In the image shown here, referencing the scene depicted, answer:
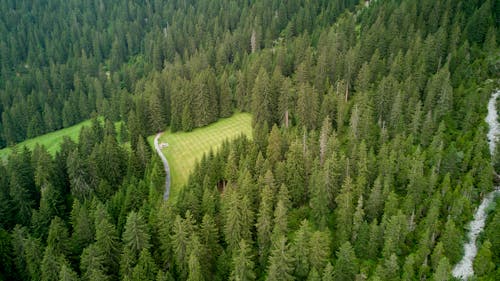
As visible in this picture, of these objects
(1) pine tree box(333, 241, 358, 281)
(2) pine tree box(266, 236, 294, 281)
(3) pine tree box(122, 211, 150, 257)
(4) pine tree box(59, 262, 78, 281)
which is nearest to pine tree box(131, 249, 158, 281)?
(3) pine tree box(122, 211, 150, 257)

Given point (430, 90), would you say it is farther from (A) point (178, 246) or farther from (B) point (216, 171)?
(A) point (178, 246)

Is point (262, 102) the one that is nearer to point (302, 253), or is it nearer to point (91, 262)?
point (302, 253)

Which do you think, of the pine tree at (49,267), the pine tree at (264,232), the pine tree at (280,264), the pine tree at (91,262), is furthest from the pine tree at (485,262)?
the pine tree at (49,267)

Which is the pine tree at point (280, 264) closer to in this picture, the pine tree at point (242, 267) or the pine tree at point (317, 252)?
the pine tree at point (242, 267)

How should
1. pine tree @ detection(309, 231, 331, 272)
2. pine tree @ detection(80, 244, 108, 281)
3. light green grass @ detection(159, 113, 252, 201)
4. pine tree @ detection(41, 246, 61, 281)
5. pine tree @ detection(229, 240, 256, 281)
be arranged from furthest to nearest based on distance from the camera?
light green grass @ detection(159, 113, 252, 201)
pine tree @ detection(41, 246, 61, 281)
pine tree @ detection(80, 244, 108, 281)
pine tree @ detection(309, 231, 331, 272)
pine tree @ detection(229, 240, 256, 281)

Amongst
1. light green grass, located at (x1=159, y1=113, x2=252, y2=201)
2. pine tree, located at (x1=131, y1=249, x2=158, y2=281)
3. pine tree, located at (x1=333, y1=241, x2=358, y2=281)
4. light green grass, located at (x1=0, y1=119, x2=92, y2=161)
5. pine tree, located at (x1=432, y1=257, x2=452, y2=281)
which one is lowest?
light green grass, located at (x1=0, y1=119, x2=92, y2=161)

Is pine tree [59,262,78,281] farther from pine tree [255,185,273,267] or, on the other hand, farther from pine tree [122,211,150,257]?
pine tree [255,185,273,267]
